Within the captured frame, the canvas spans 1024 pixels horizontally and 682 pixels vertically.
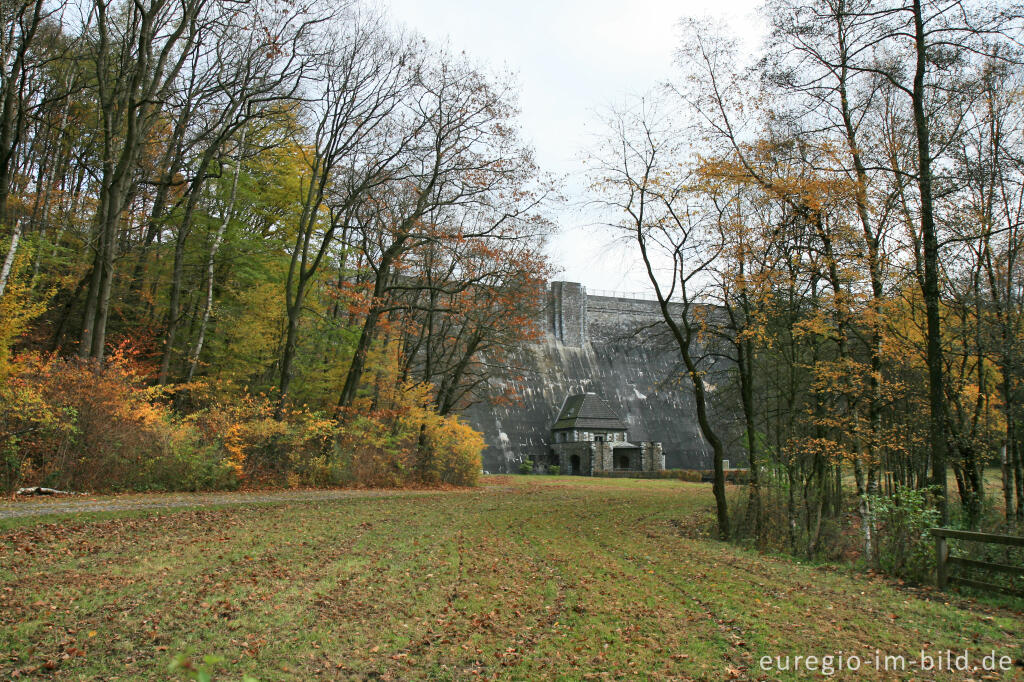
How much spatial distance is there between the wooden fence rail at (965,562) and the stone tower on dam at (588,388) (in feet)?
100

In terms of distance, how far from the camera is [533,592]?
757 cm

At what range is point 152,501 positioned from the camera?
39.3 ft

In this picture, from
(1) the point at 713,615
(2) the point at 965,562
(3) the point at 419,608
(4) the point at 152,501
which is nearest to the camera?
(3) the point at 419,608

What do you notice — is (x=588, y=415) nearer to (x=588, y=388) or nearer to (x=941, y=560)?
(x=588, y=388)

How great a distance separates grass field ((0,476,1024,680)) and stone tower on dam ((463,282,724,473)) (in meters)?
30.0

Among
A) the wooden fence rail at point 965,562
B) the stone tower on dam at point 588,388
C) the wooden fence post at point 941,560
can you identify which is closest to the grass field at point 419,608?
the wooden fence rail at point 965,562

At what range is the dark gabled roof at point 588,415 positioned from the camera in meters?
41.8

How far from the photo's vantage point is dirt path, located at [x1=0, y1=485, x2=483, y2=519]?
32.7 ft

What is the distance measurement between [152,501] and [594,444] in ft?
103

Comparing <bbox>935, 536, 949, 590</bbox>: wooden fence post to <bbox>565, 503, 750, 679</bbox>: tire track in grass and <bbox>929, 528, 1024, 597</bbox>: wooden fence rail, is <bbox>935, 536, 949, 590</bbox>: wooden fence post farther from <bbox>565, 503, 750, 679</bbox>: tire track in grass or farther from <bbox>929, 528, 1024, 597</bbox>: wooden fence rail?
<bbox>565, 503, 750, 679</bbox>: tire track in grass

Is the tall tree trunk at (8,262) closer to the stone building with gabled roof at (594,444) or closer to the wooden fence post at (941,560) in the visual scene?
the wooden fence post at (941,560)

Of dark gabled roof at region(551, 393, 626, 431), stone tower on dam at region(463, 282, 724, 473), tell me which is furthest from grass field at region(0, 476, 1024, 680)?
dark gabled roof at region(551, 393, 626, 431)

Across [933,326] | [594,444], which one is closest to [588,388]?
[594,444]

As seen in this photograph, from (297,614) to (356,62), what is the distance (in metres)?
16.5
